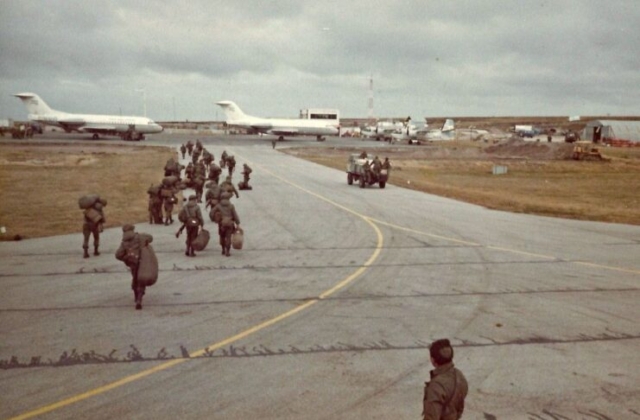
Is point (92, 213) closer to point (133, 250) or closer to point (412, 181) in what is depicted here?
point (133, 250)

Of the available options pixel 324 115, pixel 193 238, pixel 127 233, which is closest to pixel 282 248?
pixel 193 238

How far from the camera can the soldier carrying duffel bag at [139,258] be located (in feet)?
41.4

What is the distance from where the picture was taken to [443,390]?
18.8ft

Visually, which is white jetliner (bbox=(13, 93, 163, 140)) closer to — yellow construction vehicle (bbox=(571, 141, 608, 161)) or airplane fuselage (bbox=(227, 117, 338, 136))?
airplane fuselage (bbox=(227, 117, 338, 136))

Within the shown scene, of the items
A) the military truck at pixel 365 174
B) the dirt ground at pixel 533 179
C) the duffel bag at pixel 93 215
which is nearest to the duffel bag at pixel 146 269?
the duffel bag at pixel 93 215

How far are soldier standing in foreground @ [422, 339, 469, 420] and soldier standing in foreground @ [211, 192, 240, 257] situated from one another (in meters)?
12.5

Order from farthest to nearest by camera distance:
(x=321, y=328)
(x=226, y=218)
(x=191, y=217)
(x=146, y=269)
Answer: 1. (x=226, y=218)
2. (x=191, y=217)
3. (x=146, y=269)
4. (x=321, y=328)

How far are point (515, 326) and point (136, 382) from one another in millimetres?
7363

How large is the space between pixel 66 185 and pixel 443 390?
125 feet

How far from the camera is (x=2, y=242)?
811 inches

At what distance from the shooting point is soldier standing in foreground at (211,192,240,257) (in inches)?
706

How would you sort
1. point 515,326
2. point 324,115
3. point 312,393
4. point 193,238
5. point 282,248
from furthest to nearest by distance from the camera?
point 324,115
point 282,248
point 193,238
point 515,326
point 312,393

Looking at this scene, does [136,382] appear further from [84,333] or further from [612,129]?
[612,129]

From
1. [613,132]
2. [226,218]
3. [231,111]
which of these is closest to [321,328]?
[226,218]
